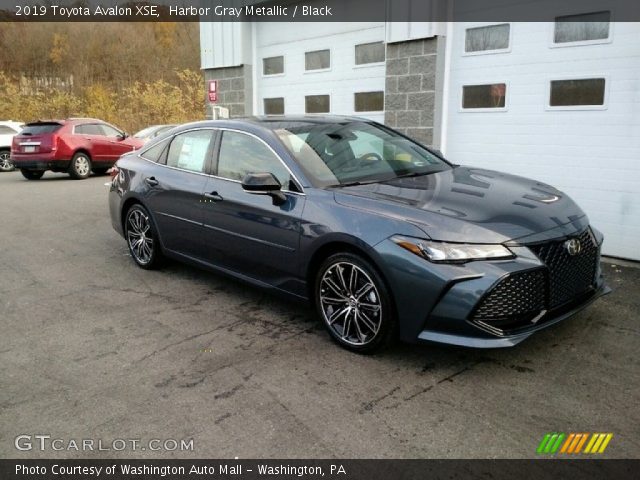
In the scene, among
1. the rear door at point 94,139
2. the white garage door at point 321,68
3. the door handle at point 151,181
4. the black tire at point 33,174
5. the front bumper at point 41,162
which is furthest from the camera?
the black tire at point 33,174

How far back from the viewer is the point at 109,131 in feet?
51.6

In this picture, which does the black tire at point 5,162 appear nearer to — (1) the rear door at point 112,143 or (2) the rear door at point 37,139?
(2) the rear door at point 37,139

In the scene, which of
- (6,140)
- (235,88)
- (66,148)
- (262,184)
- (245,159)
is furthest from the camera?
(6,140)

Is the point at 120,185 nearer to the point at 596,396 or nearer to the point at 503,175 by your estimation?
the point at 503,175

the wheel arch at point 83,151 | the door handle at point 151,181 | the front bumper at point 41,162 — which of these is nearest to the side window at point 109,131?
the wheel arch at point 83,151

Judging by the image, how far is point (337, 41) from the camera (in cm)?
886

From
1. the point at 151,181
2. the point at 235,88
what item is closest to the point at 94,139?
the point at 235,88

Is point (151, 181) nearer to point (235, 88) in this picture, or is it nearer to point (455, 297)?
point (455, 297)

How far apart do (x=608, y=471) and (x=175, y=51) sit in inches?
1398

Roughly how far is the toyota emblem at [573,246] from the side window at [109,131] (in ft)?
47.7

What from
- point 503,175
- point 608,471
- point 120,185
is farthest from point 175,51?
point 608,471

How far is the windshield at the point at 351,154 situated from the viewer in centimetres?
413

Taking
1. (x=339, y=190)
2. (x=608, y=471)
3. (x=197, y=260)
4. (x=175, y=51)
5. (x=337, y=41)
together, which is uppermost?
(x=175, y=51)

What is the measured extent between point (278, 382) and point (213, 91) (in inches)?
354
